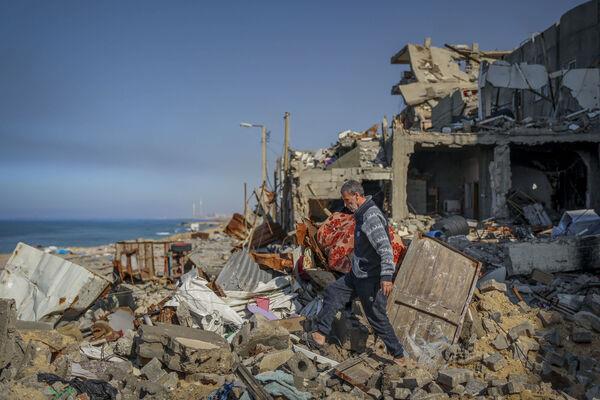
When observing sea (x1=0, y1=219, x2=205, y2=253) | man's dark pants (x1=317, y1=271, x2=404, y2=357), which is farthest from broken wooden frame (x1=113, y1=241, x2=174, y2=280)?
sea (x1=0, y1=219, x2=205, y2=253)

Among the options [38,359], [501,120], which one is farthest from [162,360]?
[501,120]

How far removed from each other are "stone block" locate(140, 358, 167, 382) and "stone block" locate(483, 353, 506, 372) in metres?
3.41

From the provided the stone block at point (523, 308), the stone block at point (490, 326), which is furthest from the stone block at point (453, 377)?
the stone block at point (523, 308)

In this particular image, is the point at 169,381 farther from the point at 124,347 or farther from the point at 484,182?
the point at 484,182

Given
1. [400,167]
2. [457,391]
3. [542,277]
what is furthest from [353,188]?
[400,167]

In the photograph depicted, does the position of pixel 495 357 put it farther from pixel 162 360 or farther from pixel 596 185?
pixel 596 185

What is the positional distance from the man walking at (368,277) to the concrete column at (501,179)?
13449mm

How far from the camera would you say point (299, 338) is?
5.54 metres

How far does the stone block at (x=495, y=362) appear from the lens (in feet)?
15.6

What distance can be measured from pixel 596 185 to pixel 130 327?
56.2ft

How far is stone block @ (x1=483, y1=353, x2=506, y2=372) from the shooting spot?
4.75 meters

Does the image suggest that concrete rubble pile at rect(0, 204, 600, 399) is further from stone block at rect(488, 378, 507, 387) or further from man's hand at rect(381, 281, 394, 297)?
man's hand at rect(381, 281, 394, 297)

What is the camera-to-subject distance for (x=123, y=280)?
10.7 m

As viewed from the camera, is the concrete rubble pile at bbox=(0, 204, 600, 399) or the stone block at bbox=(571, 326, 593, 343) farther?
the stone block at bbox=(571, 326, 593, 343)
